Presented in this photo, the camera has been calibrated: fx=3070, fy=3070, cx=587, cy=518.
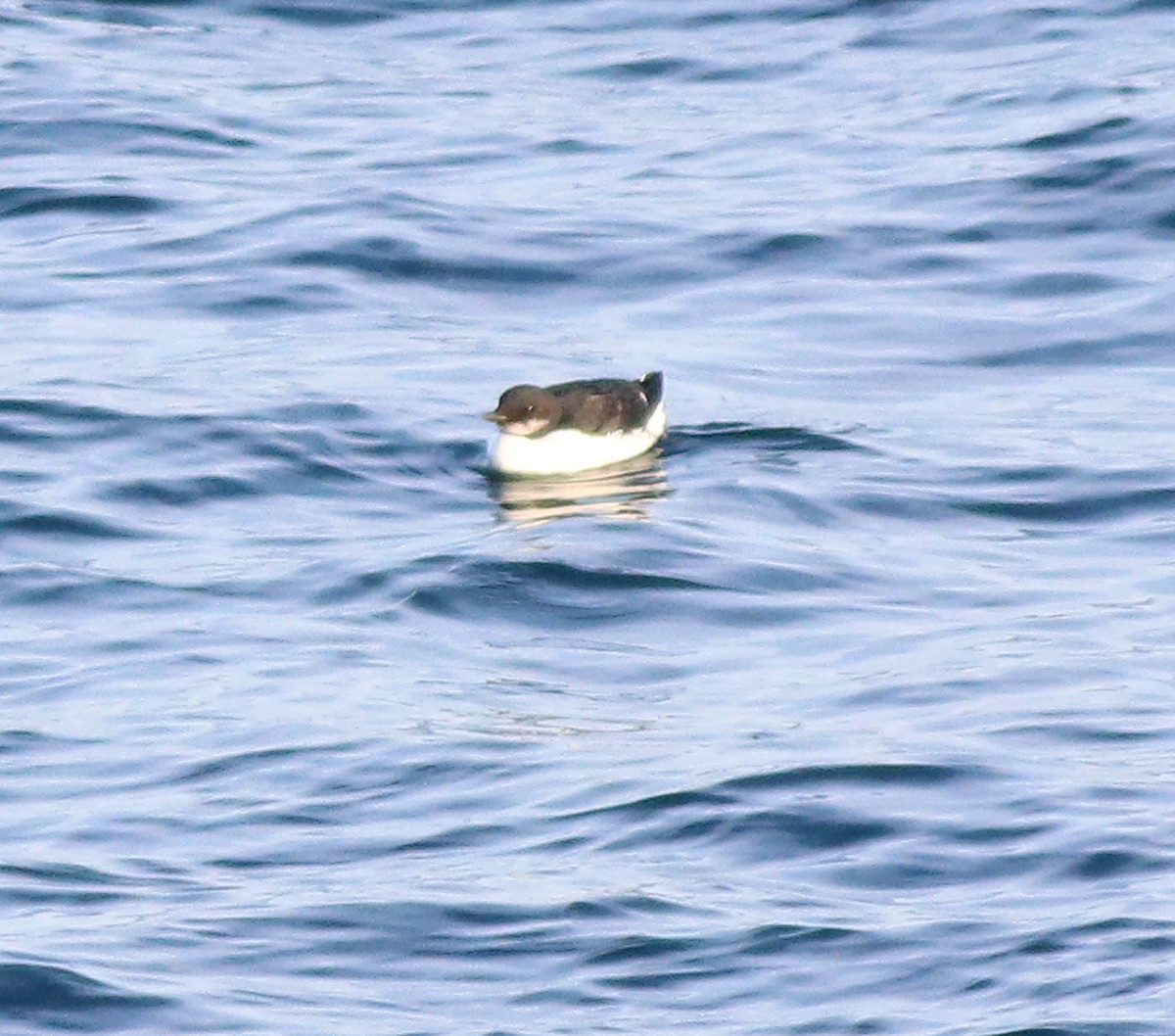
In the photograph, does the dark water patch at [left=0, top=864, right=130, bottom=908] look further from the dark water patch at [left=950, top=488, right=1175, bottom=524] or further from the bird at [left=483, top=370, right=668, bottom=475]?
the bird at [left=483, top=370, right=668, bottom=475]

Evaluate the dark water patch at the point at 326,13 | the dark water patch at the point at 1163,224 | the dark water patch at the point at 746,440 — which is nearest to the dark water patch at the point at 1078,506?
the dark water patch at the point at 746,440

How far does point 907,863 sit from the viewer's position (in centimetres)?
812

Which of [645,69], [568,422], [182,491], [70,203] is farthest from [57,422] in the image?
[645,69]

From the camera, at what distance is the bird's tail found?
1429 centimetres

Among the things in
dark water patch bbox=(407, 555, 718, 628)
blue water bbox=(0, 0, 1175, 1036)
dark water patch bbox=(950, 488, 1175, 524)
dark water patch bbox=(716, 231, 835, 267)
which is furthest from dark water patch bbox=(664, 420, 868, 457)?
dark water patch bbox=(716, 231, 835, 267)

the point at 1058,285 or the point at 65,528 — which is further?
the point at 1058,285

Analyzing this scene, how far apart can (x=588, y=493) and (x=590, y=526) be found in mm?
1058

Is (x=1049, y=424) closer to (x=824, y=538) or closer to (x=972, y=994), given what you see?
(x=824, y=538)

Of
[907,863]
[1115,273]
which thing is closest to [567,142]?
[1115,273]

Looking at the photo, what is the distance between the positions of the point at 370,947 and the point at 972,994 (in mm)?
1507

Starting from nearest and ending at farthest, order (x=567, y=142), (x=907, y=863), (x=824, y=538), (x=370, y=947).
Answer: (x=370, y=947), (x=907, y=863), (x=824, y=538), (x=567, y=142)

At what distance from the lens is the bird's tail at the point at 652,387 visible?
1429 cm

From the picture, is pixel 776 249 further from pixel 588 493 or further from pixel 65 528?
pixel 65 528

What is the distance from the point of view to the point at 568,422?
46.8 ft
